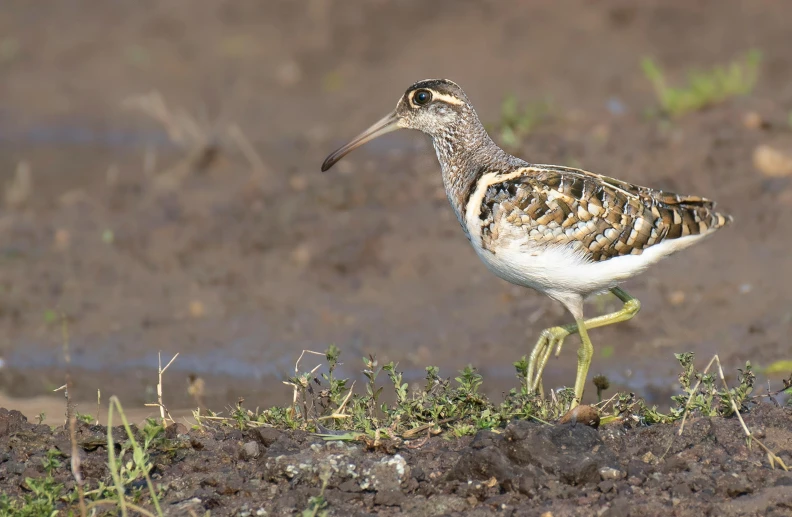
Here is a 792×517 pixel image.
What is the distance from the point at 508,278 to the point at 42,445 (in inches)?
99.2

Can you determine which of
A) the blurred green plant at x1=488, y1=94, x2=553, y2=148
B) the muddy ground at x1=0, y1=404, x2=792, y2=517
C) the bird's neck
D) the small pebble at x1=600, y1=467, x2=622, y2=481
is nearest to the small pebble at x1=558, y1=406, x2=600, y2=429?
the muddy ground at x1=0, y1=404, x2=792, y2=517

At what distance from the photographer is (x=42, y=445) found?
17.9 ft

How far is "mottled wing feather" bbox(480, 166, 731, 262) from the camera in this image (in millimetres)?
6004

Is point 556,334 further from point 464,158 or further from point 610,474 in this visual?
point 610,474

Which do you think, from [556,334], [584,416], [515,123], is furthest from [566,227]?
[515,123]

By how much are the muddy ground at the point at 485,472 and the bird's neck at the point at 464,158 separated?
1.69 metres

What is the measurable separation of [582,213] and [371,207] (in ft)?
13.5

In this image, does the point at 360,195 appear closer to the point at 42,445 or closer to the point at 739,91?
the point at 739,91

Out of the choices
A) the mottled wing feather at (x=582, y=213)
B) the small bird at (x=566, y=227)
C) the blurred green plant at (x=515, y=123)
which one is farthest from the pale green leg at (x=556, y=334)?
the blurred green plant at (x=515, y=123)

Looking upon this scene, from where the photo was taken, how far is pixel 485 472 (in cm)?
485

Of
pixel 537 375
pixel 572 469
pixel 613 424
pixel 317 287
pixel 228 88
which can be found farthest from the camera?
pixel 228 88

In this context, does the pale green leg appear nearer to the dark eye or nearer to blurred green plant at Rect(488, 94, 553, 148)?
the dark eye

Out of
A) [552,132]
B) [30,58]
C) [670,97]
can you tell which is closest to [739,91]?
[670,97]

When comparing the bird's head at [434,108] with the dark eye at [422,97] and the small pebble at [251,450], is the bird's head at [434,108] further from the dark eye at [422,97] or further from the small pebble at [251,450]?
the small pebble at [251,450]
